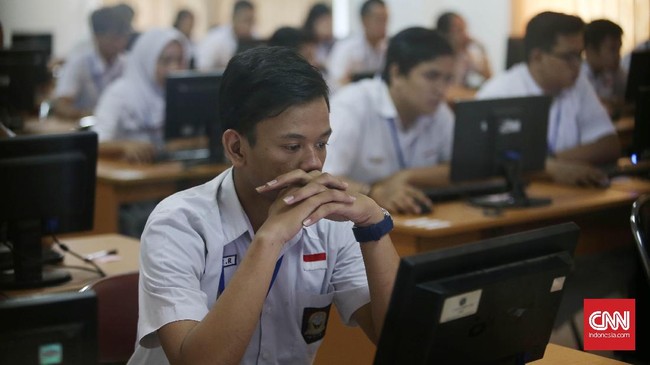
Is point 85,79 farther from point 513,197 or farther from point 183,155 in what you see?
point 513,197

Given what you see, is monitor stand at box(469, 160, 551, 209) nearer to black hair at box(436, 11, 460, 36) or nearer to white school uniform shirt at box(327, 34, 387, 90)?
white school uniform shirt at box(327, 34, 387, 90)

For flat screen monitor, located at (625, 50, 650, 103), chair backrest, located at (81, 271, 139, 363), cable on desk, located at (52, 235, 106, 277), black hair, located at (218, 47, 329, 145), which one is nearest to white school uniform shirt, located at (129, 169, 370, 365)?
black hair, located at (218, 47, 329, 145)

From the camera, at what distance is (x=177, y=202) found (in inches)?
69.9

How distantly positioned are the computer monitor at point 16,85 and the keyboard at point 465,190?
258cm

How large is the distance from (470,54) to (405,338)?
25.5 ft

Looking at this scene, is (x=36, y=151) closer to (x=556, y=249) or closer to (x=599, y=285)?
(x=556, y=249)

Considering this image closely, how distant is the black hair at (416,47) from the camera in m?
3.67

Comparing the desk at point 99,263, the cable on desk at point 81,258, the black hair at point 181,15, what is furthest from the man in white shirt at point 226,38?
the cable on desk at point 81,258

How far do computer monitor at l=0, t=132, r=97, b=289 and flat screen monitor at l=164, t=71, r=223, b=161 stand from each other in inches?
74.6

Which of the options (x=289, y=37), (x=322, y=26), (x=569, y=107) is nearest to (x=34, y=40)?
(x=322, y=26)

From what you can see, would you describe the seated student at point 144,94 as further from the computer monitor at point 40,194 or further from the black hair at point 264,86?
the black hair at point 264,86

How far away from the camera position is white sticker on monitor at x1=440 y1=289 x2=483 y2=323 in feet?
4.05

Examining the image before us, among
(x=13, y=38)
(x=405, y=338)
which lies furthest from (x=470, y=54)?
(x=405, y=338)

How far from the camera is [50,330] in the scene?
93 cm
